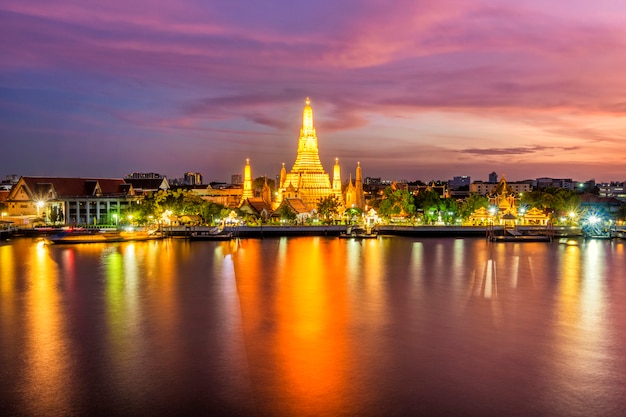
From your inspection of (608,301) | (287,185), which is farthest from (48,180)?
(608,301)

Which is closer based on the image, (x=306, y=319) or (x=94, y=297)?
(x=306, y=319)

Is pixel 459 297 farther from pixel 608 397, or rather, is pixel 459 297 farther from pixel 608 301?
pixel 608 397

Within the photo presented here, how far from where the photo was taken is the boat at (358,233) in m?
40.7

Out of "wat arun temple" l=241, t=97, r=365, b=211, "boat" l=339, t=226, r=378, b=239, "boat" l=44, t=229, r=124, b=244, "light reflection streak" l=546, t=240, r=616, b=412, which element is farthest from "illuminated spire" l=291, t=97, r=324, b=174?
"light reflection streak" l=546, t=240, r=616, b=412

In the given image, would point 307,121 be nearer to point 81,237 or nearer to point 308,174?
point 308,174

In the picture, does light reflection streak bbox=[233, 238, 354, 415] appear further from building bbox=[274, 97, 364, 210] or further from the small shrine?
building bbox=[274, 97, 364, 210]

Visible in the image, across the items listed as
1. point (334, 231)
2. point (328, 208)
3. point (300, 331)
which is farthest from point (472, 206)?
point (300, 331)

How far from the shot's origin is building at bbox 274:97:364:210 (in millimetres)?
54500

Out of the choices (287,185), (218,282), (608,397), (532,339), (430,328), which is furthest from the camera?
(287,185)

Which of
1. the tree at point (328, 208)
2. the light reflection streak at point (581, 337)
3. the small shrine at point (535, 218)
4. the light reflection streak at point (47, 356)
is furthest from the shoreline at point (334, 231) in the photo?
the light reflection streak at point (47, 356)

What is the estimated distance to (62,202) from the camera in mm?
50969

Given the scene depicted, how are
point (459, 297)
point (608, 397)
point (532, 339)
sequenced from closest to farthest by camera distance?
point (608, 397) → point (532, 339) → point (459, 297)

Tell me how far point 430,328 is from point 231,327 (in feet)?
16.3

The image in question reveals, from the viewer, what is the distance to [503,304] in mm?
18016
